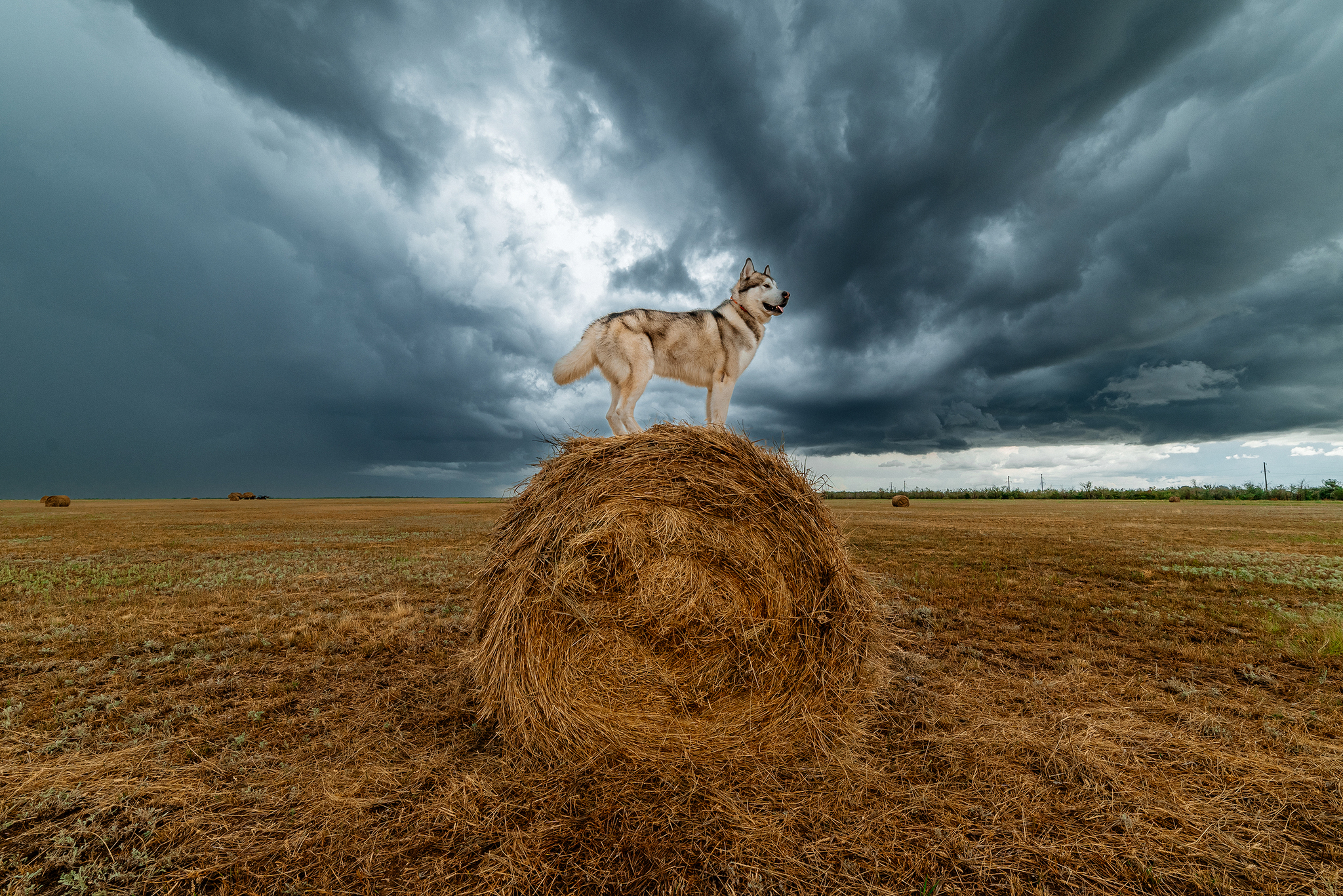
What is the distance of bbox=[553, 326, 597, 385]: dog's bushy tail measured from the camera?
18.6 feet

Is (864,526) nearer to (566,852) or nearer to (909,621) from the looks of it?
(909,621)

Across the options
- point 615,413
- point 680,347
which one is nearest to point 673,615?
point 615,413

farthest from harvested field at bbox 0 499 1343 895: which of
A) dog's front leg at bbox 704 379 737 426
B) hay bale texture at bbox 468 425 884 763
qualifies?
dog's front leg at bbox 704 379 737 426

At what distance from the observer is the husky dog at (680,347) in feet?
18.2

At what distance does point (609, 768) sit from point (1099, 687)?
4215 mm

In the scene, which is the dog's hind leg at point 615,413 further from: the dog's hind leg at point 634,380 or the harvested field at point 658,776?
the harvested field at point 658,776

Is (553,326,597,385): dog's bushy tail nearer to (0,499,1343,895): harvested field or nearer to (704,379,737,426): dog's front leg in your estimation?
(704,379,737,426): dog's front leg

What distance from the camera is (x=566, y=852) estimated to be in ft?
8.26

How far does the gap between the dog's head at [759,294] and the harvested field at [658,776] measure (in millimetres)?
3194

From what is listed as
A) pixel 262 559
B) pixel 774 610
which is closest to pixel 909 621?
pixel 774 610

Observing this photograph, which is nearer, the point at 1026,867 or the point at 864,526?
the point at 1026,867

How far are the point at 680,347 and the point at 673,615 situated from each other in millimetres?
3246

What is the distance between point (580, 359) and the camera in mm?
5684

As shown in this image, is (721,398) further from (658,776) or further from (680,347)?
(658,776)
